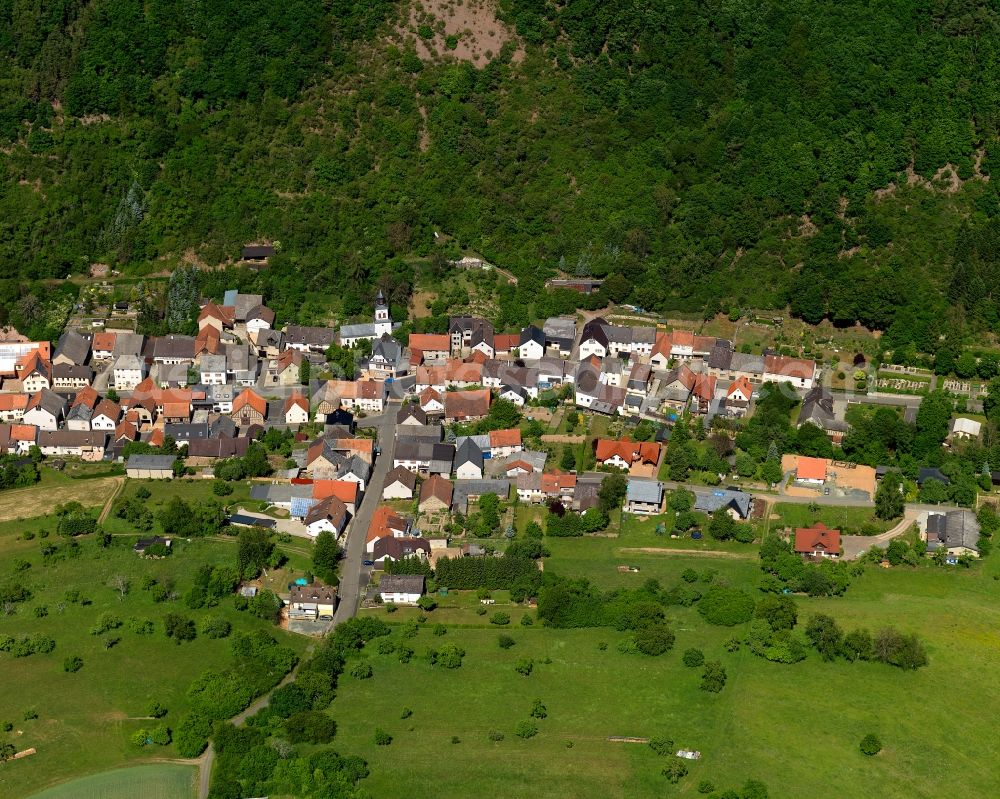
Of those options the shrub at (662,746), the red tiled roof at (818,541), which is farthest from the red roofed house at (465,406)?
the shrub at (662,746)

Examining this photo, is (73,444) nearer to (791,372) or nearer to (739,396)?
(739,396)

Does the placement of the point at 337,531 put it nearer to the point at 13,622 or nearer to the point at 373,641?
the point at 373,641

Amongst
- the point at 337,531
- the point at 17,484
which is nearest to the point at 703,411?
the point at 337,531

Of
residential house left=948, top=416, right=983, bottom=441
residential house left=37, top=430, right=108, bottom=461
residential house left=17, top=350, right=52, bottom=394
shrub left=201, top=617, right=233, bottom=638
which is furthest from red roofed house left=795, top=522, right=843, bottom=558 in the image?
residential house left=17, top=350, right=52, bottom=394

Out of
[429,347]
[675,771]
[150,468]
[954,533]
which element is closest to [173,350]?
[150,468]

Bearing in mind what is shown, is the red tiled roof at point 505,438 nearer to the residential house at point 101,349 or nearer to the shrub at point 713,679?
the shrub at point 713,679

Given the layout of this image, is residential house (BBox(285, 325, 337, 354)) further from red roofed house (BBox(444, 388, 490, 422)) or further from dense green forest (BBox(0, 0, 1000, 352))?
red roofed house (BBox(444, 388, 490, 422))

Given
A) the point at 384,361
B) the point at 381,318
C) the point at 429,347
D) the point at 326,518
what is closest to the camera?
the point at 326,518
